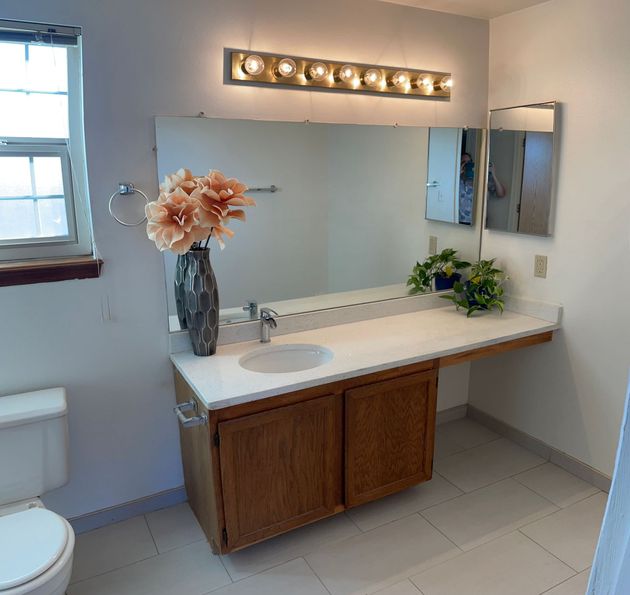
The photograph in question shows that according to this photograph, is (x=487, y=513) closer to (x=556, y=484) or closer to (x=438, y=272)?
(x=556, y=484)

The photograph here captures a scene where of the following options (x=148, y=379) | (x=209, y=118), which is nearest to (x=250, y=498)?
(x=148, y=379)

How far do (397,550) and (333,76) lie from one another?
6.61 feet

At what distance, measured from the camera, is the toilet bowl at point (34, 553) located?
4.64ft

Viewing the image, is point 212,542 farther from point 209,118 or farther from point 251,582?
point 209,118

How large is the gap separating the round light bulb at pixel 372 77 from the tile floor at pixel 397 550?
75.2 inches

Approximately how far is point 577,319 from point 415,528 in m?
1.23

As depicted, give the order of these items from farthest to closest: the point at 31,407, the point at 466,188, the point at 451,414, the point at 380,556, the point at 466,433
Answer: the point at 451,414, the point at 466,433, the point at 466,188, the point at 380,556, the point at 31,407

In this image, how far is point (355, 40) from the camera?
2.33m

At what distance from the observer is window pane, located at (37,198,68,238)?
202 cm

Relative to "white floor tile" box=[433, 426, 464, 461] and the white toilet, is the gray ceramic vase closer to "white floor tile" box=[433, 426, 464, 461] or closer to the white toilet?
the white toilet

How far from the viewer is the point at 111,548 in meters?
2.11

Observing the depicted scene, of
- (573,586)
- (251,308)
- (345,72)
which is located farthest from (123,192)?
(573,586)

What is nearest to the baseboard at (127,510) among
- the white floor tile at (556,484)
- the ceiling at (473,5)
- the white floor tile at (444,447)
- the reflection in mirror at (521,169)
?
the white floor tile at (444,447)

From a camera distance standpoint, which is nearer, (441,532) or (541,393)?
(441,532)
